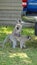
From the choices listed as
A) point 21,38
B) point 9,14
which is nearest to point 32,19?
point 21,38

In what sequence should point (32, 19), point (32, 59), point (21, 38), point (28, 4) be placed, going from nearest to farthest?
point (32, 59), point (32, 19), point (21, 38), point (28, 4)

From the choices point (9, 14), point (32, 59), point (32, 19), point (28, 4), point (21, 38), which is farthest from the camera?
point (9, 14)

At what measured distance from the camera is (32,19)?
713cm

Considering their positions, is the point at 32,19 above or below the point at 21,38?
above

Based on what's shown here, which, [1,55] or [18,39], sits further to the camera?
[18,39]

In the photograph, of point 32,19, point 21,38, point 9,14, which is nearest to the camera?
point 32,19

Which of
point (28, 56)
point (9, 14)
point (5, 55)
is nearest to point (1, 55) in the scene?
point (5, 55)

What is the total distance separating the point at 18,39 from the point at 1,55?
1105 mm

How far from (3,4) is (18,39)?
5615 mm

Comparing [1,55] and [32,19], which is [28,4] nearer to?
[32,19]

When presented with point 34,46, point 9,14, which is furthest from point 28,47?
point 9,14

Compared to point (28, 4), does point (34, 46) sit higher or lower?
lower

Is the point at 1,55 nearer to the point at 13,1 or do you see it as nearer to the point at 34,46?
the point at 34,46

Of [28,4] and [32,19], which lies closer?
[32,19]
